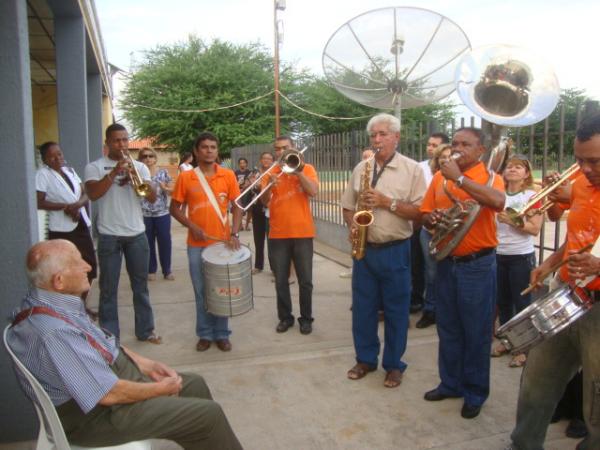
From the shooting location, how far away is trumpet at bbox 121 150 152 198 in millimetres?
4467

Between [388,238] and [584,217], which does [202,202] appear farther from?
[584,217]

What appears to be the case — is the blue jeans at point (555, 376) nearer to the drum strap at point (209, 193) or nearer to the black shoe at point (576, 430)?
the black shoe at point (576, 430)

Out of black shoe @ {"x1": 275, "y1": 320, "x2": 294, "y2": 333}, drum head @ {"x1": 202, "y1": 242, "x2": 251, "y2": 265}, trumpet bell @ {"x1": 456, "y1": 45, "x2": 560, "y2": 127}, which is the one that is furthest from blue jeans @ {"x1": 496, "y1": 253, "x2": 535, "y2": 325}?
drum head @ {"x1": 202, "y1": 242, "x2": 251, "y2": 265}

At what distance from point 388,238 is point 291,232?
148 centimetres

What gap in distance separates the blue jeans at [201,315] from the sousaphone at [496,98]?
2149 mm

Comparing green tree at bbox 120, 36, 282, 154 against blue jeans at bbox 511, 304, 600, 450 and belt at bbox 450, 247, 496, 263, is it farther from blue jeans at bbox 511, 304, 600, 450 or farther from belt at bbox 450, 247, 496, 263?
blue jeans at bbox 511, 304, 600, 450

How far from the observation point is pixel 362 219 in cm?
392

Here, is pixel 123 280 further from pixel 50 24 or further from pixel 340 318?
pixel 50 24

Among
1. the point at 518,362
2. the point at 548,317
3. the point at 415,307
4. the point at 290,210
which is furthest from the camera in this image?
the point at 415,307

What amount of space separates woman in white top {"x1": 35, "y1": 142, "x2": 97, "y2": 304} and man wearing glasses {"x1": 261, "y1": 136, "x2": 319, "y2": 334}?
191 cm

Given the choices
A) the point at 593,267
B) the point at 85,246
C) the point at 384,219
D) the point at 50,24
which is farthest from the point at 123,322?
the point at 50,24

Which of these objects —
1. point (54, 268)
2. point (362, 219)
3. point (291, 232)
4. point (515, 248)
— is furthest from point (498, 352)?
point (54, 268)

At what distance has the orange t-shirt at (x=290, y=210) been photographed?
5.18m

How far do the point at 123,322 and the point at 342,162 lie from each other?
17.3ft
